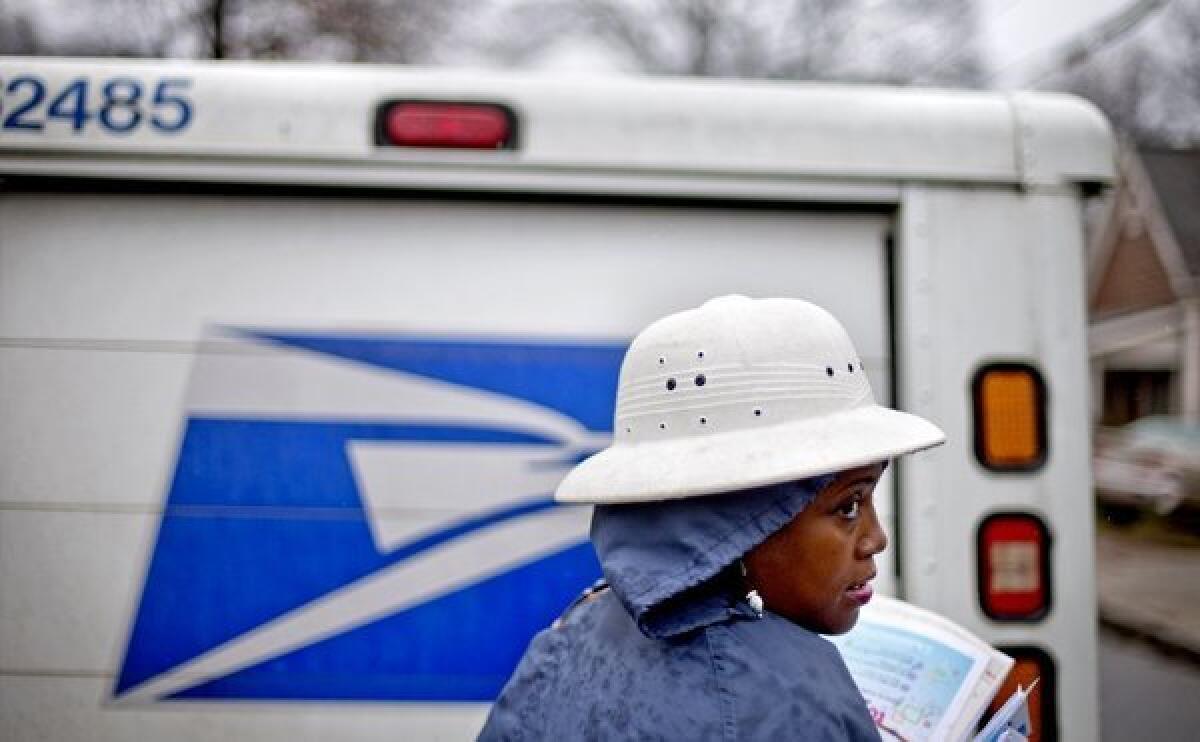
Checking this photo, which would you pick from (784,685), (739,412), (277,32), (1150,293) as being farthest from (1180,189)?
(784,685)

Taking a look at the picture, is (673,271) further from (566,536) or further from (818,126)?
(566,536)

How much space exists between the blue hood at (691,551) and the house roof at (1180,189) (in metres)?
23.1

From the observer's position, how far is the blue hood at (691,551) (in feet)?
3.31

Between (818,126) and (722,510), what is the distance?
1.16m

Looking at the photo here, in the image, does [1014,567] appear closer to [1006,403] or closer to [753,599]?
[1006,403]

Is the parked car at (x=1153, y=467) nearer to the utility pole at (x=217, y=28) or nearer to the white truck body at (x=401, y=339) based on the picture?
the utility pole at (x=217, y=28)

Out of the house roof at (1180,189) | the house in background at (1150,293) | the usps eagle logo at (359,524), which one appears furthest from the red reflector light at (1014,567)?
the house roof at (1180,189)

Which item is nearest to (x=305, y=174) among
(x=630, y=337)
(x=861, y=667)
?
(x=630, y=337)

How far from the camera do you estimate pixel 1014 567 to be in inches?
75.9

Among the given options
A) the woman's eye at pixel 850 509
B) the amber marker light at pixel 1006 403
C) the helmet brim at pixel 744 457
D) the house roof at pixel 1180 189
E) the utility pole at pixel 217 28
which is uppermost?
the utility pole at pixel 217 28

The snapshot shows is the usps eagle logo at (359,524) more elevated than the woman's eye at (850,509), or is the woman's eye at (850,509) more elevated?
the woman's eye at (850,509)

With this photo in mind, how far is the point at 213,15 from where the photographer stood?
449 inches

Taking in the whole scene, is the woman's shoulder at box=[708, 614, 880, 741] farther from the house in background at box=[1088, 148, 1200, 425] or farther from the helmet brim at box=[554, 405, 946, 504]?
the house in background at box=[1088, 148, 1200, 425]

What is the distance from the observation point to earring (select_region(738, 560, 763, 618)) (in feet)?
3.47
